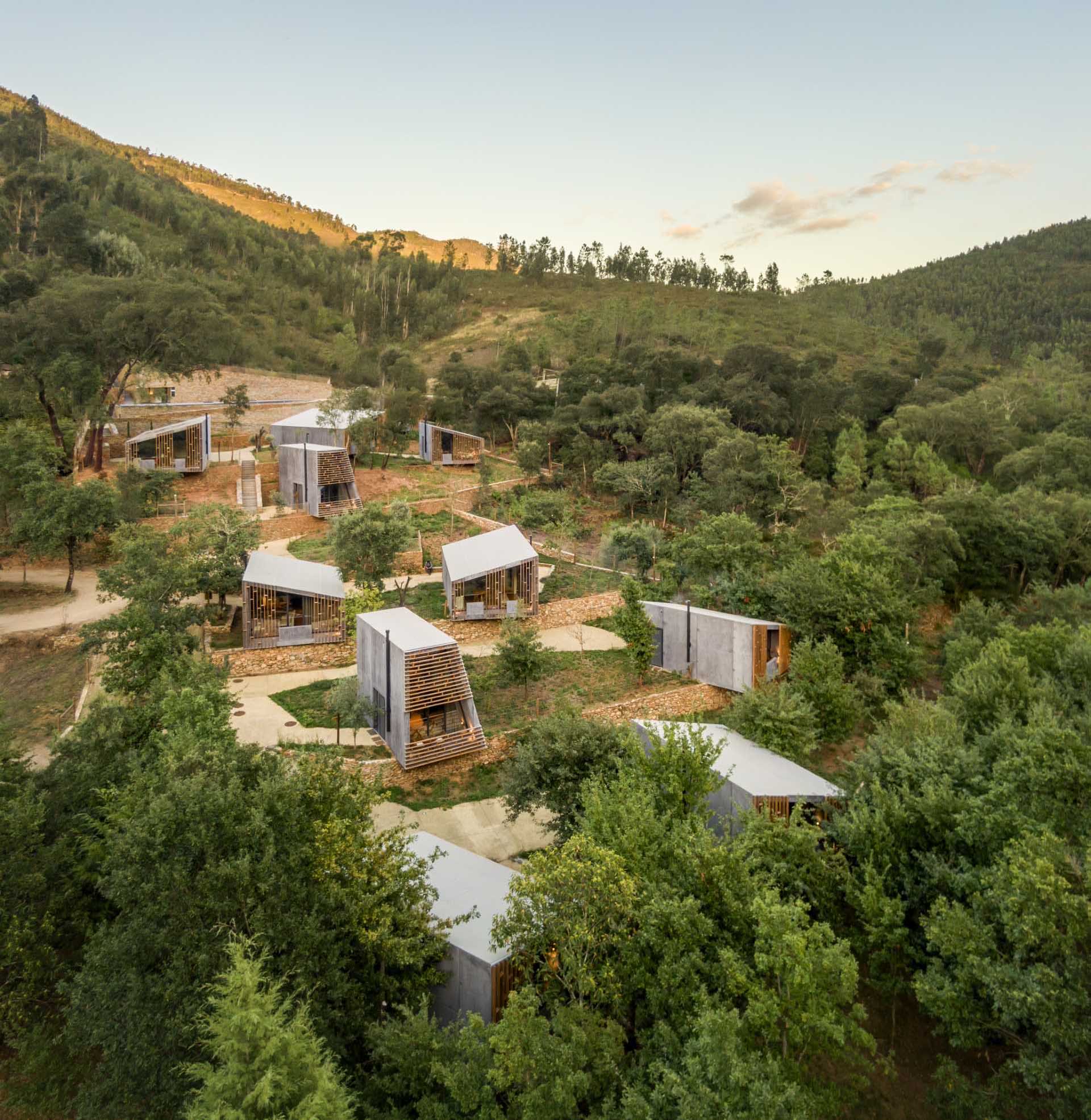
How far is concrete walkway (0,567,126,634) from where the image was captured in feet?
71.3

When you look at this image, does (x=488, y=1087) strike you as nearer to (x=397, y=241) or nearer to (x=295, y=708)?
(x=295, y=708)

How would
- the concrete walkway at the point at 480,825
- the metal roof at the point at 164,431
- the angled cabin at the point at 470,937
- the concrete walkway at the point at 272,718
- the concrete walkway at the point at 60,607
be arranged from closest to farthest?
the angled cabin at the point at 470,937 < the concrete walkway at the point at 480,825 < the concrete walkway at the point at 272,718 < the concrete walkway at the point at 60,607 < the metal roof at the point at 164,431

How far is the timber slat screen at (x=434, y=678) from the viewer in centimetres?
1627

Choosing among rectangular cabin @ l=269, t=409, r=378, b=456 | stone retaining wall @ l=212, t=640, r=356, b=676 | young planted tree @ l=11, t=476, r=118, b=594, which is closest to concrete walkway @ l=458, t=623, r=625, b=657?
stone retaining wall @ l=212, t=640, r=356, b=676

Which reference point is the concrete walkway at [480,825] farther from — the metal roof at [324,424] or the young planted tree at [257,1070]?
the metal roof at [324,424]

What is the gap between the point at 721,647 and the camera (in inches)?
849

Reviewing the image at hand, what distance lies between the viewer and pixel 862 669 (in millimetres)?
20906

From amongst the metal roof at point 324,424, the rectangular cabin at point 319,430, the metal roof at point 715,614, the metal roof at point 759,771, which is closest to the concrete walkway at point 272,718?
the metal roof at point 759,771

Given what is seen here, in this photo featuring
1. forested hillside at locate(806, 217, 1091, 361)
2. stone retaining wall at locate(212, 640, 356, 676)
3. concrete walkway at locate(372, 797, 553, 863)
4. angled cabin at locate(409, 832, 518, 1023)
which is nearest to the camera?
angled cabin at locate(409, 832, 518, 1023)

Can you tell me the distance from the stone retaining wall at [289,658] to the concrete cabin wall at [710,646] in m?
10.3

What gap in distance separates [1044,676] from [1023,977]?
11.5 m

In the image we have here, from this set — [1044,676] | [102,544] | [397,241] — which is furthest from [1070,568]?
[397,241]

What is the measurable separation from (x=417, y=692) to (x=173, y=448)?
26113mm

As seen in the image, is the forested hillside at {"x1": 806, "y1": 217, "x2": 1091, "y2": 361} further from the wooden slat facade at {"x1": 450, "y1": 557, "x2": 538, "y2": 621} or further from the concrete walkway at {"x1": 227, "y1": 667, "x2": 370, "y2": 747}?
the concrete walkway at {"x1": 227, "y1": 667, "x2": 370, "y2": 747}
